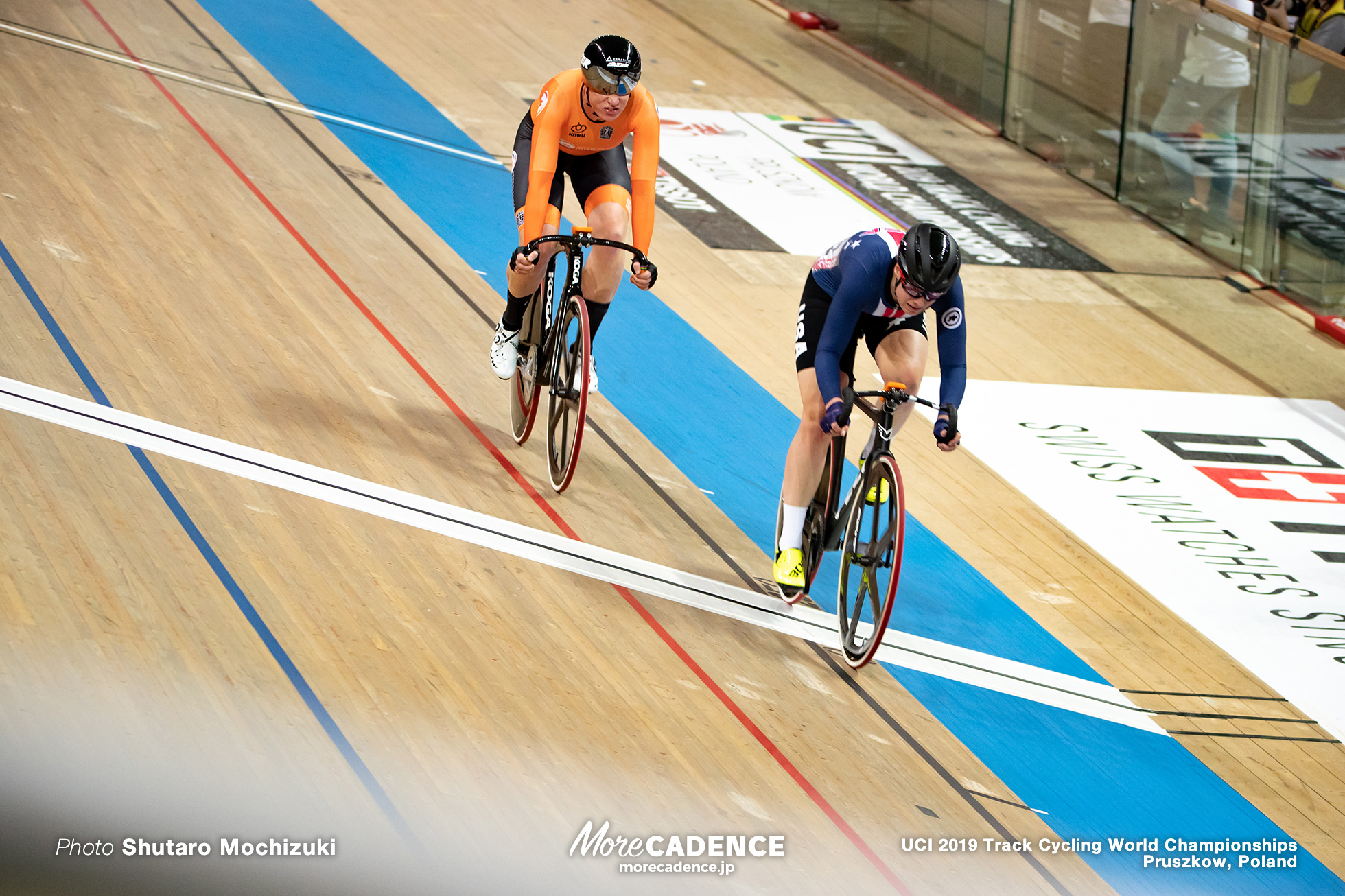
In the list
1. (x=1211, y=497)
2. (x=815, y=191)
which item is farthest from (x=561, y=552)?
(x=815, y=191)

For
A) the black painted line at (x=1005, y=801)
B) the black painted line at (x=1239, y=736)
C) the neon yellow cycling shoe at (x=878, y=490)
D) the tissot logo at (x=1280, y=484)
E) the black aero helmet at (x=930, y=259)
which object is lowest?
the black painted line at (x=1239, y=736)

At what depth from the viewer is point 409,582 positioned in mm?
4043

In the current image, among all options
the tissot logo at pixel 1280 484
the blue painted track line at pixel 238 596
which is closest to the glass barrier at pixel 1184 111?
the tissot logo at pixel 1280 484

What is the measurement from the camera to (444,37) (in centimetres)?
959

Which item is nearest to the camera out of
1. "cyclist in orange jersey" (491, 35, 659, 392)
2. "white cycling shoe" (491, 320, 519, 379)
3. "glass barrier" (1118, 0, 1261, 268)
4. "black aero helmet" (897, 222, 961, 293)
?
"black aero helmet" (897, 222, 961, 293)

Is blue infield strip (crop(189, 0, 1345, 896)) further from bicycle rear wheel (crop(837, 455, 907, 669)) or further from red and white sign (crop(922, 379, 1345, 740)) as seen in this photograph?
red and white sign (crop(922, 379, 1345, 740))

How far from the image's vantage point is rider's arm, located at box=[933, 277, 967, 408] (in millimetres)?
3811

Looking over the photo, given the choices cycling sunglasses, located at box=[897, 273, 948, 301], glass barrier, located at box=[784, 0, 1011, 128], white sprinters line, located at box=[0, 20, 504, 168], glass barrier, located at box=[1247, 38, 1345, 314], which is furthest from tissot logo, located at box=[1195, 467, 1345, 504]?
glass barrier, located at box=[784, 0, 1011, 128]

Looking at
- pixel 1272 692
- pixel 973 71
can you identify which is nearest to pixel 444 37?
pixel 973 71

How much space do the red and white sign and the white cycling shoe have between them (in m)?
1.97

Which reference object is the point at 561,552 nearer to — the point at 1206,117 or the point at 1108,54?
the point at 1206,117

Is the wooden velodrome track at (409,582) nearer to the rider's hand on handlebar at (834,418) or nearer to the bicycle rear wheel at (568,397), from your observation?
the bicycle rear wheel at (568,397)

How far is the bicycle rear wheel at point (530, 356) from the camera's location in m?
4.68

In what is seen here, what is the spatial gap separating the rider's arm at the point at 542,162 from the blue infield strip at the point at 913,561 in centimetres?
114
